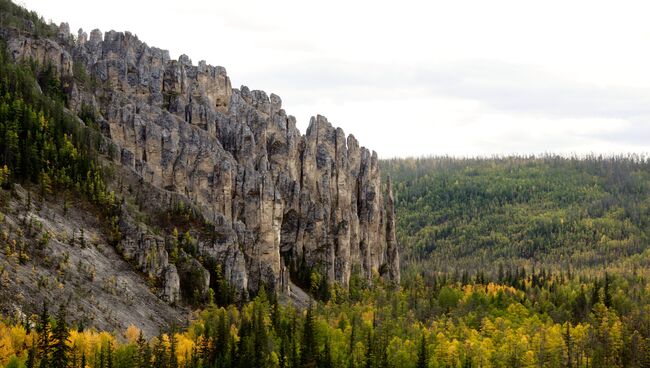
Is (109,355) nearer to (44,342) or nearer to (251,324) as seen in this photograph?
(44,342)

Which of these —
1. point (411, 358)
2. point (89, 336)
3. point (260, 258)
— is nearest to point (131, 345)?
point (89, 336)

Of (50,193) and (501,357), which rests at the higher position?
(50,193)

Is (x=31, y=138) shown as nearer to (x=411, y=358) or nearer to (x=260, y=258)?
(x=260, y=258)

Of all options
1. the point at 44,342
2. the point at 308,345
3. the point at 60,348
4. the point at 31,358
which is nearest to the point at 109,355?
the point at 60,348

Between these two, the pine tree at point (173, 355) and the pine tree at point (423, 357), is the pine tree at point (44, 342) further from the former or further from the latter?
the pine tree at point (423, 357)

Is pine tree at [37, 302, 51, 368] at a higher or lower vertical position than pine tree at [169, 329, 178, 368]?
higher

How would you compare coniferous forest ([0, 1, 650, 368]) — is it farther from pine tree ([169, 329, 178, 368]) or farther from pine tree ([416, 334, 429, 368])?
pine tree ([416, 334, 429, 368])

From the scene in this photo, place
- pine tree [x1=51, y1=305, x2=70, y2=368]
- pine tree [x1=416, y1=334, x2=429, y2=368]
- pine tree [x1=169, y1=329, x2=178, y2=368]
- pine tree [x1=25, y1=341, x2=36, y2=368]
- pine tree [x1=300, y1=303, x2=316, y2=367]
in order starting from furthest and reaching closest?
pine tree [x1=416, y1=334, x2=429, y2=368], pine tree [x1=300, y1=303, x2=316, y2=367], pine tree [x1=169, y1=329, x2=178, y2=368], pine tree [x1=25, y1=341, x2=36, y2=368], pine tree [x1=51, y1=305, x2=70, y2=368]

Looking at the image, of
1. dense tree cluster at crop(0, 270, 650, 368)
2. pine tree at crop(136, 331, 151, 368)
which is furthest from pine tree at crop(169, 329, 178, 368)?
pine tree at crop(136, 331, 151, 368)

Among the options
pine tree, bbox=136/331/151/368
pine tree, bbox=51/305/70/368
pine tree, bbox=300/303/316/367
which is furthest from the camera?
pine tree, bbox=300/303/316/367

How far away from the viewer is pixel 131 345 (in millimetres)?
115688

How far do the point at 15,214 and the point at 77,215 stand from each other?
17.0 meters

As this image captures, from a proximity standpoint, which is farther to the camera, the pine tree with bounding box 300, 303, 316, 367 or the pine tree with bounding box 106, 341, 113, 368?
the pine tree with bounding box 300, 303, 316, 367

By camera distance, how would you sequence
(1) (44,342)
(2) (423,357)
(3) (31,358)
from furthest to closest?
(2) (423,357)
(1) (44,342)
(3) (31,358)
